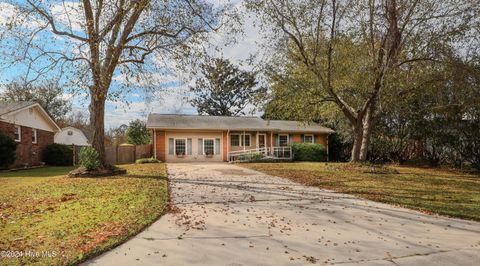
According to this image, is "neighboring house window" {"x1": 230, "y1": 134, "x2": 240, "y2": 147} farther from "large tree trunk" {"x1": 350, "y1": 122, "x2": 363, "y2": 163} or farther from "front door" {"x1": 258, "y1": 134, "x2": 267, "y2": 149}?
"large tree trunk" {"x1": 350, "y1": 122, "x2": 363, "y2": 163}

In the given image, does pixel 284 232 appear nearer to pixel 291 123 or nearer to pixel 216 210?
pixel 216 210

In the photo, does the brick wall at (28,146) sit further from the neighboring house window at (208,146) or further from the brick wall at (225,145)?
the brick wall at (225,145)

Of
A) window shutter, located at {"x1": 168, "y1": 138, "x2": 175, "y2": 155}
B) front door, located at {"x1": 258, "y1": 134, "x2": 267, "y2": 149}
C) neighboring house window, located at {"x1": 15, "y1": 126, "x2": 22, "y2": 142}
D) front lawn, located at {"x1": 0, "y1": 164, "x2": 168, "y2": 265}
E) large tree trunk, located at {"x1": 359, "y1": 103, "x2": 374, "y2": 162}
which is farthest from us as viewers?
front door, located at {"x1": 258, "y1": 134, "x2": 267, "y2": 149}

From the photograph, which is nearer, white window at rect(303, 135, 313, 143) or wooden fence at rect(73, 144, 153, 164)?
wooden fence at rect(73, 144, 153, 164)

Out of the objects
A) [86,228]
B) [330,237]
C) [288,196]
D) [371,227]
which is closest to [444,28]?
[288,196]

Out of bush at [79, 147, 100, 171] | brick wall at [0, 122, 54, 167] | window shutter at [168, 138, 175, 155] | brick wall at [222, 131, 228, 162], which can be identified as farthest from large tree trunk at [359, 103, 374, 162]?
brick wall at [0, 122, 54, 167]

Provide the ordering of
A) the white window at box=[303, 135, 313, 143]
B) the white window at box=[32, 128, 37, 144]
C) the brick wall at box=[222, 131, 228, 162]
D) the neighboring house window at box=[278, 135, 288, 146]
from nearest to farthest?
the white window at box=[32, 128, 37, 144], the brick wall at box=[222, 131, 228, 162], the neighboring house window at box=[278, 135, 288, 146], the white window at box=[303, 135, 313, 143]

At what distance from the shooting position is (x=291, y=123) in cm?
3005

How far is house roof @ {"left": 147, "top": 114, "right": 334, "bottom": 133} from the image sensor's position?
2461cm

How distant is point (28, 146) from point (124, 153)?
6.01 metres

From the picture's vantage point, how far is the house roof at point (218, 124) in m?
24.6

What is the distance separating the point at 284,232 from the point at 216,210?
1919mm

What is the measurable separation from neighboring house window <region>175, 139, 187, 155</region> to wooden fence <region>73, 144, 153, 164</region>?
7.41ft

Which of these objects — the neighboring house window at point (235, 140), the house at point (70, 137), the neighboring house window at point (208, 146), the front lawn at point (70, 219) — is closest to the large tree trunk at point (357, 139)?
the neighboring house window at point (235, 140)
